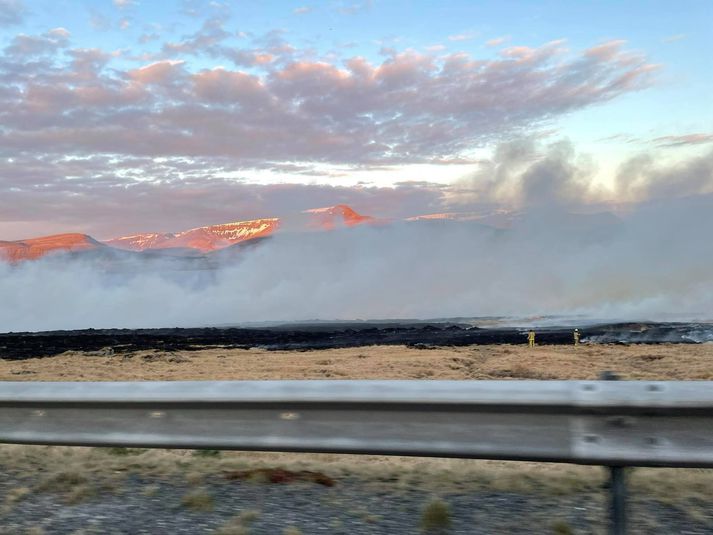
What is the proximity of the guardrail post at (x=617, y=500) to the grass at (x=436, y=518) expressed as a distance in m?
0.97

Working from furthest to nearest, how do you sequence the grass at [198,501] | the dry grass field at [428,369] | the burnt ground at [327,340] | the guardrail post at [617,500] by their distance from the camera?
1. the burnt ground at [327,340]
2. the dry grass field at [428,369]
3. the grass at [198,501]
4. the guardrail post at [617,500]

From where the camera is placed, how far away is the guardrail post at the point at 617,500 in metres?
3.81

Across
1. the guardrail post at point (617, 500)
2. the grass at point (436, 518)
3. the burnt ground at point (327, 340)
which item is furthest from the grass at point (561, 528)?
the burnt ground at point (327, 340)

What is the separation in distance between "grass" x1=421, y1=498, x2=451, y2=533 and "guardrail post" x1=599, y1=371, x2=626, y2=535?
0.97 m

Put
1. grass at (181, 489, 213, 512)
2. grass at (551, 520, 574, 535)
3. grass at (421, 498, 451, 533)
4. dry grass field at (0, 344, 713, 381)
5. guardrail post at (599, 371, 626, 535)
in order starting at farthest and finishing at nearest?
dry grass field at (0, 344, 713, 381)
grass at (181, 489, 213, 512)
grass at (421, 498, 451, 533)
grass at (551, 520, 574, 535)
guardrail post at (599, 371, 626, 535)

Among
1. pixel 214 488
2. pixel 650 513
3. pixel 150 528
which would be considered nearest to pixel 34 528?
pixel 150 528

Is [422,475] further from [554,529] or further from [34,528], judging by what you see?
[34,528]

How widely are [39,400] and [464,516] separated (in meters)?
3.36

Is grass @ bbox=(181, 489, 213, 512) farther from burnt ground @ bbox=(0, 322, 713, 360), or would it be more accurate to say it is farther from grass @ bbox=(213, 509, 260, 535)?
burnt ground @ bbox=(0, 322, 713, 360)

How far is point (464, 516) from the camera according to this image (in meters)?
4.40

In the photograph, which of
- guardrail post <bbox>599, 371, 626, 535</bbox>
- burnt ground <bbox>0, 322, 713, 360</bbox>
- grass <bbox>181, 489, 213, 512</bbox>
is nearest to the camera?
guardrail post <bbox>599, 371, 626, 535</bbox>

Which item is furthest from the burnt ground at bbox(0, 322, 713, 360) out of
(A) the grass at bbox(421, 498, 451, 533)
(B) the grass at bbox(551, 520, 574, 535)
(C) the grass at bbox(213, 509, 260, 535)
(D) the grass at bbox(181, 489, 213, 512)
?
(B) the grass at bbox(551, 520, 574, 535)

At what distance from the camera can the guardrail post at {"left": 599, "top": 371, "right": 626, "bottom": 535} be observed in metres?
3.81

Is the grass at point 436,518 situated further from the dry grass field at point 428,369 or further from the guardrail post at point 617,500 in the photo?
the dry grass field at point 428,369
